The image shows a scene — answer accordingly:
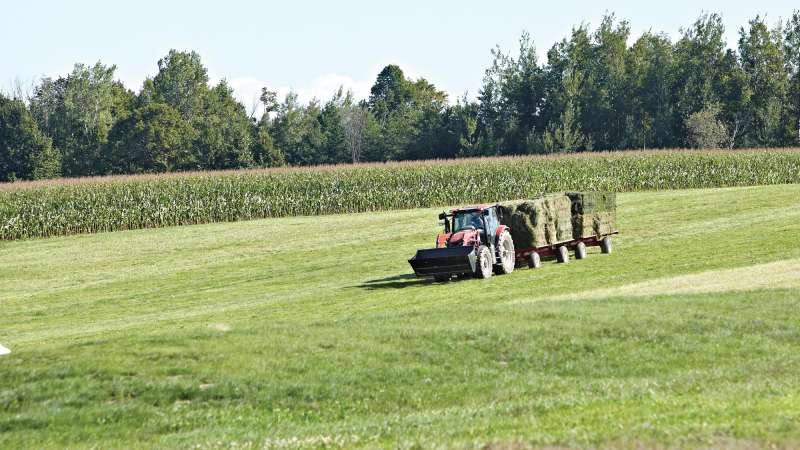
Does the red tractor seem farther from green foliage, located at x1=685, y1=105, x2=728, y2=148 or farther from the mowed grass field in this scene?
green foliage, located at x1=685, y1=105, x2=728, y2=148

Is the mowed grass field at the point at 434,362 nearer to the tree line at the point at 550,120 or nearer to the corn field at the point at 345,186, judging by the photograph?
the corn field at the point at 345,186

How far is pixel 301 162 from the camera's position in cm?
Answer: 10881

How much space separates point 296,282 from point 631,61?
285ft

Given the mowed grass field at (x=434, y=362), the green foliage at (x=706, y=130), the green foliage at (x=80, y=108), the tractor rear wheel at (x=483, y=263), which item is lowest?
the mowed grass field at (x=434, y=362)

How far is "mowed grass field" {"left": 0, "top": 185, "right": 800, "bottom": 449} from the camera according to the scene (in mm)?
13469

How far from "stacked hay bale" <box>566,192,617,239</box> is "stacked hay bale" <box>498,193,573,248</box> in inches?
48.7

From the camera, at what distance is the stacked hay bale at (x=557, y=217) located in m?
32.1

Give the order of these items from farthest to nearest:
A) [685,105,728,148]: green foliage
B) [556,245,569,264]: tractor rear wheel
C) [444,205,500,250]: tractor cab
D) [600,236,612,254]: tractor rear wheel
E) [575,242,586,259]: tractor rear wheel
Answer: [685,105,728,148]: green foliage
[600,236,612,254]: tractor rear wheel
[575,242,586,259]: tractor rear wheel
[556,245,569,264]: tractor rear wheel
[444,205,500,250]: tractor cab

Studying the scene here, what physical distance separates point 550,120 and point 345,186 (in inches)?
2055

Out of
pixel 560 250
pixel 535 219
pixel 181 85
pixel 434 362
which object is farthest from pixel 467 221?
pixel 181 85

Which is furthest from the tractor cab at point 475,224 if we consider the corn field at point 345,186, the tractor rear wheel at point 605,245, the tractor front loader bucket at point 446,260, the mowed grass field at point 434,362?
the corn field at point 345,186

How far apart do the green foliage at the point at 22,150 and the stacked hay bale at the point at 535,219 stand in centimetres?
7776

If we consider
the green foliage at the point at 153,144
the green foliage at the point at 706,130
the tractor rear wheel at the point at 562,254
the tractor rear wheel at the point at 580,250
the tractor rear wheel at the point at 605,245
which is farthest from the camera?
the green foliage at the point at 153,144

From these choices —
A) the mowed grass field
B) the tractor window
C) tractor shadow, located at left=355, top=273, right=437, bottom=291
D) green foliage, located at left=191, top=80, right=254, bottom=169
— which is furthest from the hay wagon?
green foliage, located at left=191, top=80, right=254, bottom=169
